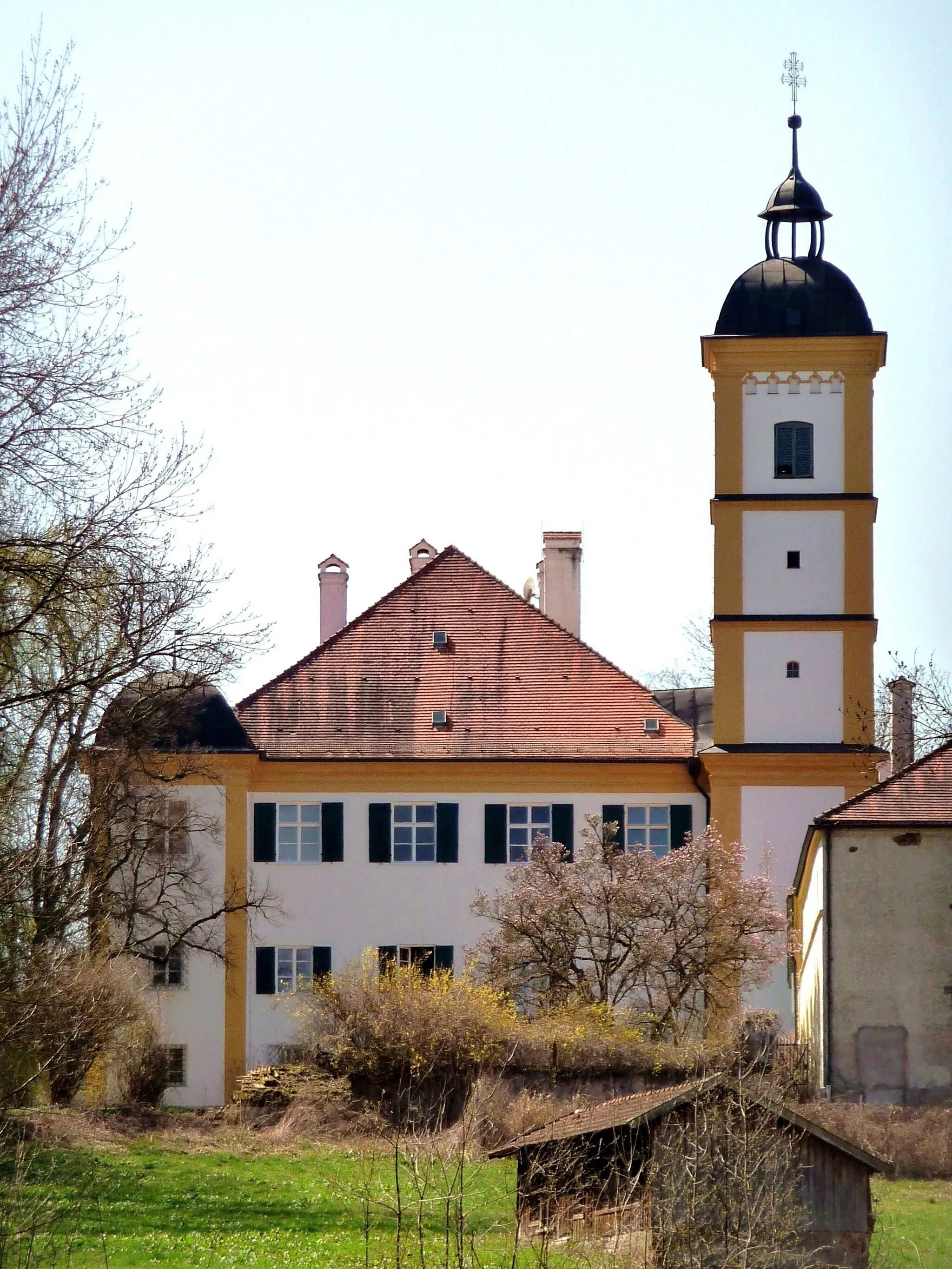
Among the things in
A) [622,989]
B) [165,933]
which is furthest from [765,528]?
[165,933]

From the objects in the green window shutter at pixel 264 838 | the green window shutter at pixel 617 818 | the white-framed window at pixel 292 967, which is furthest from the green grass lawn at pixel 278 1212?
the green window shutter at pixel 617 818

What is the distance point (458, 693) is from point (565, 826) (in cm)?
330

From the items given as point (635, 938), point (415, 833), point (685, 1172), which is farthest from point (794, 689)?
point (685, 1172)

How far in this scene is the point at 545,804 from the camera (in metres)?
37.0

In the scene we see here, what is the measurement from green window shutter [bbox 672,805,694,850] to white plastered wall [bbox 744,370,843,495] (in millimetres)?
5583

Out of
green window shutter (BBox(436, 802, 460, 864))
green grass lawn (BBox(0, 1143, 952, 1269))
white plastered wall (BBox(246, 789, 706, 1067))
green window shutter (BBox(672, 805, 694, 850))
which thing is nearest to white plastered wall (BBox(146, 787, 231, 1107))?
white plastered wall (BBox(246, 789, 706, 1067))

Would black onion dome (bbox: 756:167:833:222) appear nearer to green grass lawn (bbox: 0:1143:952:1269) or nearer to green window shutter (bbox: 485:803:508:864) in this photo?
green window shutter (bbox: 485:803:508:864)

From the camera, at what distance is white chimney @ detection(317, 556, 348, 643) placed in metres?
41.7

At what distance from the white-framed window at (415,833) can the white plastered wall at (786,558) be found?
253 inches

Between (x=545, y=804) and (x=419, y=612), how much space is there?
197 inches

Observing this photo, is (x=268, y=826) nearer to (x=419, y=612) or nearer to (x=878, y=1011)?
(x=419, y=612)

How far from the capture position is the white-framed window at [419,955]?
3612 cm

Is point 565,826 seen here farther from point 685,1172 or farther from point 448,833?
point 685,1172

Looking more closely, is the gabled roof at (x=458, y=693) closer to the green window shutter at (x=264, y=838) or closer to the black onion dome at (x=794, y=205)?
the green window shutter at (x=264, y=838)
